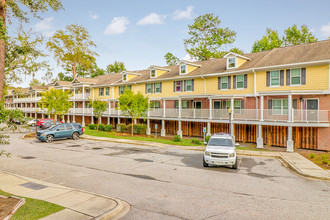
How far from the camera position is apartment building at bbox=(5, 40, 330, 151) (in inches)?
791

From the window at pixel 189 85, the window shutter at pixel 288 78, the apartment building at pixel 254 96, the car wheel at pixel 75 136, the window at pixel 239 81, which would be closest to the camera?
the apartment building at pixel 254 96

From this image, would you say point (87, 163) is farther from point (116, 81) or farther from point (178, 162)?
point (116, 81)

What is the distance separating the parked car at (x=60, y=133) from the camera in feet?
79.6

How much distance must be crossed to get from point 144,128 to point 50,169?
1779 centimetres

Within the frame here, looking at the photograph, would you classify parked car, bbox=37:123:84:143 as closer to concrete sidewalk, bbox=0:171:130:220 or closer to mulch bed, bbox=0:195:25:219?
concrete sidewalk, bbox=0:171:130:220

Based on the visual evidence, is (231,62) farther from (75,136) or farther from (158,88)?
(75,136)

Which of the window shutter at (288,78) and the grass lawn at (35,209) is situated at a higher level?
the window shutter at (288,78)

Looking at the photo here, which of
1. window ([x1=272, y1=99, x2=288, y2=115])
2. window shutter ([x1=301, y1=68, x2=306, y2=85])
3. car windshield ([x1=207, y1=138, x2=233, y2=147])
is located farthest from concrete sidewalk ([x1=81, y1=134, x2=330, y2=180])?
window shutter ([x1=301, y1=68, x2=306, y2=85])

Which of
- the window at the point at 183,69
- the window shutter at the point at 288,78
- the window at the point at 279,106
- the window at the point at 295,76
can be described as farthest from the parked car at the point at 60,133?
the window at the point at 295,76

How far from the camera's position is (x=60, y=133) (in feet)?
83.0

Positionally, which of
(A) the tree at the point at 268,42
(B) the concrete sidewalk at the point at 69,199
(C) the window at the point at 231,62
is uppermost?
(A) the tree at the point at 268,42

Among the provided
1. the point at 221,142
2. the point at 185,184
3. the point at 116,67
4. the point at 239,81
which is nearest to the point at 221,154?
the point at 221,142

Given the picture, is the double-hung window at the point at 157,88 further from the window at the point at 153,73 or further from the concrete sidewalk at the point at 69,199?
the concrete sidewalk at the point at 69,199

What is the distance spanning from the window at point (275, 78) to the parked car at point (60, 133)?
847 inches
